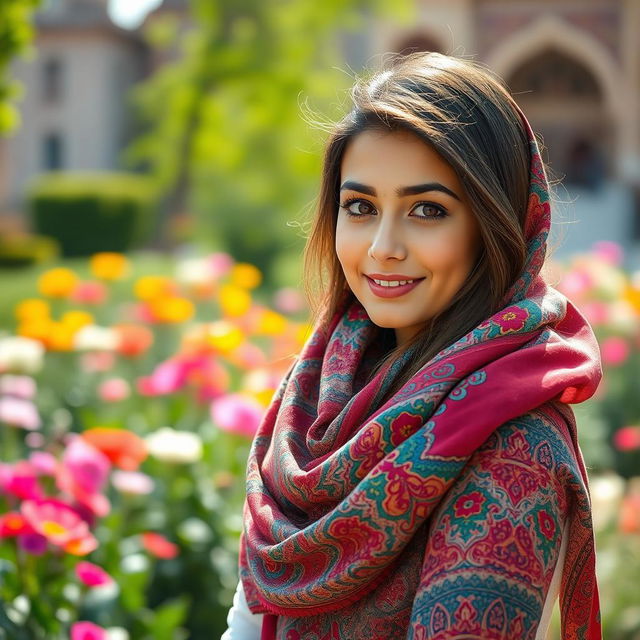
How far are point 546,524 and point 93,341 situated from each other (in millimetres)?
3106

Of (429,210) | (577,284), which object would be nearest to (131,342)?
(577,284)

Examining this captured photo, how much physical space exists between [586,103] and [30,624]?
64.1 feet

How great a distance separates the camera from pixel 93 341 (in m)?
4.12

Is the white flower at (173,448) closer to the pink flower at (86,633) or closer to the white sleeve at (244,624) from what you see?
the pink flower at (86,633)

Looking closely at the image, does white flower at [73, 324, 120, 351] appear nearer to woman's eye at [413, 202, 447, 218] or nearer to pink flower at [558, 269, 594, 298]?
pink flower at [558, 269, 594, 298]

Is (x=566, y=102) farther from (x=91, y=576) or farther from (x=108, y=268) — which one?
(x=91, y=576)

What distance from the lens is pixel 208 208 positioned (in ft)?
43.3

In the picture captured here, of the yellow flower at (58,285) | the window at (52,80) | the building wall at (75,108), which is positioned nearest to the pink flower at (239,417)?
the yellow flower at (58,285)

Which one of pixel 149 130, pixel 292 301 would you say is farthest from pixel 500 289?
pixel 149 130

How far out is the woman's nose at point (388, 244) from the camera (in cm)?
145

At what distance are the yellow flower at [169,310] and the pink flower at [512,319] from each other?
129 inches

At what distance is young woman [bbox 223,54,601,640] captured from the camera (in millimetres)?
1279

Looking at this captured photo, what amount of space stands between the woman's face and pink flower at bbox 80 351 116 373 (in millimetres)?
3019

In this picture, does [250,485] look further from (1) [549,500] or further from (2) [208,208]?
(2) [208,208]
